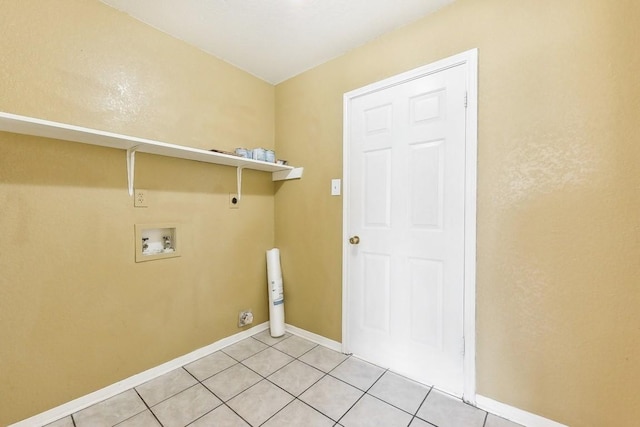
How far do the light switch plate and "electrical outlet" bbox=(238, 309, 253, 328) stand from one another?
133cm

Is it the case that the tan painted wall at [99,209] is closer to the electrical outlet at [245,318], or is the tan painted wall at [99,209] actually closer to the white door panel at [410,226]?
the electrical outlet at [245,318]

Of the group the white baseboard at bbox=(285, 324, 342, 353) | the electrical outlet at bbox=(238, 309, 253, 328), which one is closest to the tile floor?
the white baseboard at bbox=(285, 324, 342, 353)

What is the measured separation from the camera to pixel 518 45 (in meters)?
1.36

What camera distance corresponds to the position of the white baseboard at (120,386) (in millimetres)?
1355

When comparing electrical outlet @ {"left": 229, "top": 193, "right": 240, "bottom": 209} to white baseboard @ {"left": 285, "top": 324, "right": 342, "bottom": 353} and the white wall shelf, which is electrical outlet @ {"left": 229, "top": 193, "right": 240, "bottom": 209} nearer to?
the white wall shelf

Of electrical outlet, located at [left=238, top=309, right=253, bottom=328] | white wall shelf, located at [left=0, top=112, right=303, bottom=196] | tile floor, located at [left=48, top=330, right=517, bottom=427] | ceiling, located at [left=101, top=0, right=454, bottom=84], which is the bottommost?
tile floor, located at [left=48, top=330, right=517, bottom=427]

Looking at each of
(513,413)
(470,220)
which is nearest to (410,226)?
(470,220)

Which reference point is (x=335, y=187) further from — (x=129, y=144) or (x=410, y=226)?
→ (x=129, y=144)

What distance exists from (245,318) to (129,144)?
164 cm

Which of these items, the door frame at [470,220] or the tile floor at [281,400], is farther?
the door frame at [470,220]

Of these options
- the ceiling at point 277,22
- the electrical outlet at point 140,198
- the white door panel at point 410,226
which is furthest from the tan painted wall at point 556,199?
the electrical outlet at point 140,198

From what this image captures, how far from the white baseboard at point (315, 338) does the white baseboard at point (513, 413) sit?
995 mm

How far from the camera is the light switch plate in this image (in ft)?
6.85

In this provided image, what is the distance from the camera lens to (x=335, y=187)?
211 cm
